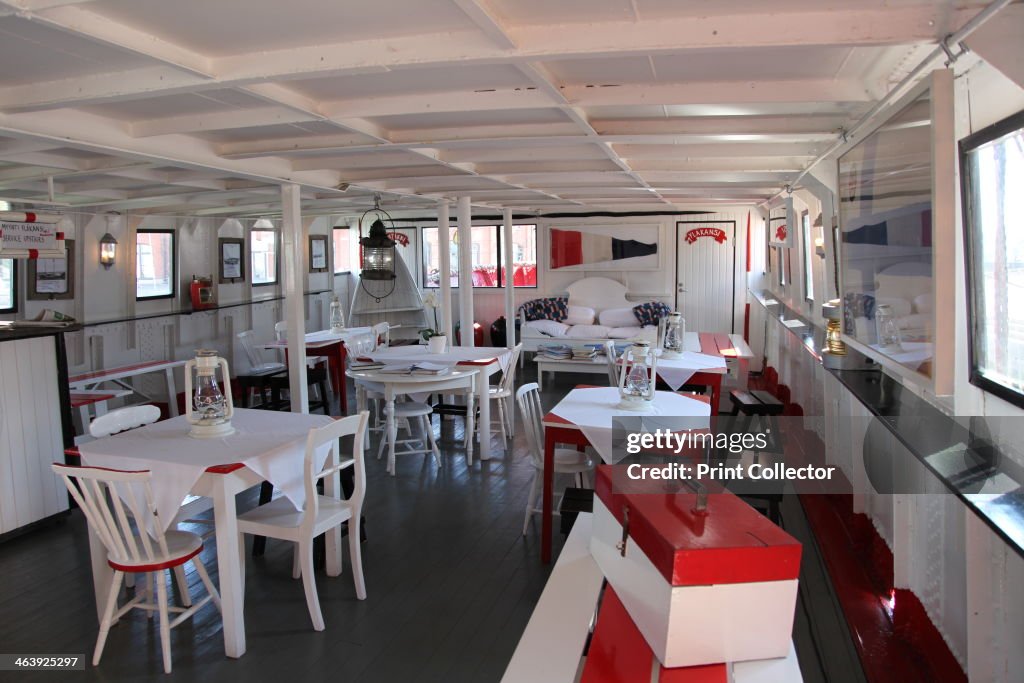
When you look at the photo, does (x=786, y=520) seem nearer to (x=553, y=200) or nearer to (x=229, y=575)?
(x=229, y=575)

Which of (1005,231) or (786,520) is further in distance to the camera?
(786,520)

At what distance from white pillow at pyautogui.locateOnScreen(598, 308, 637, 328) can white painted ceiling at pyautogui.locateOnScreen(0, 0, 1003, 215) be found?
5.64m

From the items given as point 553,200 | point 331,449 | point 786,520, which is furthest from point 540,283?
point 331,449

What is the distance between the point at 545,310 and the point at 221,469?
27.9ft

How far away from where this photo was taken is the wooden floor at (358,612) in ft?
10.5

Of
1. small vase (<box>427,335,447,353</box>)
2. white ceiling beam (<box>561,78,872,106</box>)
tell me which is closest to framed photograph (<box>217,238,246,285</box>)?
small vase (<box>427,335,447,353</box>)

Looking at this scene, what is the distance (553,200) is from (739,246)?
3689 millimetres

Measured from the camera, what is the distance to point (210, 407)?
12.6 ft

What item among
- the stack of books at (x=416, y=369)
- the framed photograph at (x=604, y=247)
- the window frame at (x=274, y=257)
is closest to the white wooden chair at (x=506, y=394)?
the stack of books at (x=416, y=369)

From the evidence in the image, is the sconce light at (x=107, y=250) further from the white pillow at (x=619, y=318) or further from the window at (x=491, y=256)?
the white pillow at (x=619, y=318)

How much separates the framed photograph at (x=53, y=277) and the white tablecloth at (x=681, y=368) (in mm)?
5874

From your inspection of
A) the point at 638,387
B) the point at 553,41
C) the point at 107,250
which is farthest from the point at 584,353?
the point at 553,41

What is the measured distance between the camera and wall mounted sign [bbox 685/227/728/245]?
11547 millimetres

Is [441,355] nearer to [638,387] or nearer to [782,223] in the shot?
[638,387]
